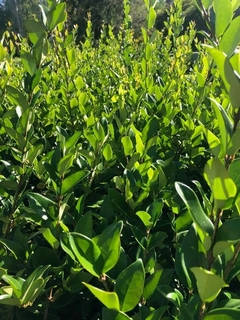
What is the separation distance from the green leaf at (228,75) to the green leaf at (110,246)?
36cm

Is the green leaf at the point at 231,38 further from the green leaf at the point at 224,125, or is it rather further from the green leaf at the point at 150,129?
the green leaf at the point at 150,129

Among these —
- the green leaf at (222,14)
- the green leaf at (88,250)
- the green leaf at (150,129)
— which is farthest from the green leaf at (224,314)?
the green leaf at (150,129)

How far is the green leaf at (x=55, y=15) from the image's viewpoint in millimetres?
1526

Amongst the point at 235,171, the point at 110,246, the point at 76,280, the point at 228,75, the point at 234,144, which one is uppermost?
the point at 228,75

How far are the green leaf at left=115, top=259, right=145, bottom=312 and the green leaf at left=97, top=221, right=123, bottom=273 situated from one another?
0.13ft

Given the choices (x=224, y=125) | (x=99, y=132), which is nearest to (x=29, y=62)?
(x=99, y=132)

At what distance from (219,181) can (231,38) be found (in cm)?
32

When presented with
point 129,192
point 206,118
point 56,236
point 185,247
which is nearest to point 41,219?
point 56,236

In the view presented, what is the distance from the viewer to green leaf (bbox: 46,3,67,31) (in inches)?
60.1

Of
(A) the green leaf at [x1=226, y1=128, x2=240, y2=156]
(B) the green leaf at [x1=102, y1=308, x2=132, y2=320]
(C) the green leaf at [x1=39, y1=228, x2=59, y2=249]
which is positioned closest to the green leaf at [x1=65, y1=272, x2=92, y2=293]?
(C) the green leaf at [x1=39, y1=228, x2=59, y2=249]

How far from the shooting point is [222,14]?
0.98 m

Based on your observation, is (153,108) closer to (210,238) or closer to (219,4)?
(219,4)

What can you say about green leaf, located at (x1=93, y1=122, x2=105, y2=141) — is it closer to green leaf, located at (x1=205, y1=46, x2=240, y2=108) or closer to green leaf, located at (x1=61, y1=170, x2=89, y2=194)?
green leaf, located at (x1=61, y1=170, x2=89, y2=194)

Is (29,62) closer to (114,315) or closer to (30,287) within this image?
(30,287)
